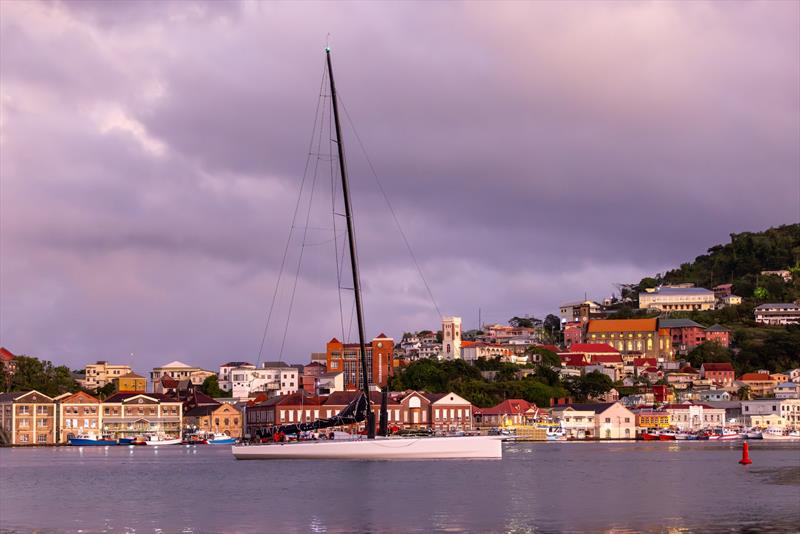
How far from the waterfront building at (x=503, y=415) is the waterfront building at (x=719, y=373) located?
52.1 meters

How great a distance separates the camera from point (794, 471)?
63.0 metres

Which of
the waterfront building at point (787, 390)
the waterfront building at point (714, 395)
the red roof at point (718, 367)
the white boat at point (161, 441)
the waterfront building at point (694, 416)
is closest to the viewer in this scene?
the white boat at point (161, 441)

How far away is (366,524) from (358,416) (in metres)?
30.2

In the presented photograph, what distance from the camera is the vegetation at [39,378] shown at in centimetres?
15788

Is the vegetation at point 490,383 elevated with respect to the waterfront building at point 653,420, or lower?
elevated

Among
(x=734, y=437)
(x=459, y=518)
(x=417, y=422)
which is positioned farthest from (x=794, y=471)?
(x=734, y=437)

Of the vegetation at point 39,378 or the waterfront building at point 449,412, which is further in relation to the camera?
the vegetation at point 39,378

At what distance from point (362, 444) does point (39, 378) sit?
109 m

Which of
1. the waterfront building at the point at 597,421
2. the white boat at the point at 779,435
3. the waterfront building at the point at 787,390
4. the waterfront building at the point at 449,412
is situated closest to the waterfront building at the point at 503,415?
the waterfront building at the point at 449,412

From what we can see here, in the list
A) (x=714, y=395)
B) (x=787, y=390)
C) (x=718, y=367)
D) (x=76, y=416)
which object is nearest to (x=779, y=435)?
(x=787, y=390)

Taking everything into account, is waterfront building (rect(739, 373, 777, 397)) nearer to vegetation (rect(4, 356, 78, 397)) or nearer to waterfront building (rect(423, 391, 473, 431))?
waterfront building (rect(423, 391, 473, 431))

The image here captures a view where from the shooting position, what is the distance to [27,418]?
5635 inches

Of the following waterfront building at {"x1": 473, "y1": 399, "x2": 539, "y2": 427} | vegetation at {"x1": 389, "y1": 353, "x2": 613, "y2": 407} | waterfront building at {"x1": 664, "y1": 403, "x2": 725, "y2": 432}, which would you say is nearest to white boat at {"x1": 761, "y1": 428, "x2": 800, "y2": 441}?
waterfront building at {"x1": 664, "y1": 403, "x2": 725, "y2": 432}

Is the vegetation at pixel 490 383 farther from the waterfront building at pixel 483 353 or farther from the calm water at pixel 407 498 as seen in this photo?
the calm water at pixel 407 498
